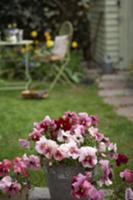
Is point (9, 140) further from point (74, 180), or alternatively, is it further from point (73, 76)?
point (73, 76)

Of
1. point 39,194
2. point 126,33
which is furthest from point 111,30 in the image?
point 39,194

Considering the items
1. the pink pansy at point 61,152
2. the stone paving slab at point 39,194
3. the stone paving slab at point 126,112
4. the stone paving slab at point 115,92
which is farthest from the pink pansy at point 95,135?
the stone paving slab at point 115,92

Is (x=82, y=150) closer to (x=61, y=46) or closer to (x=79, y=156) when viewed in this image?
(x=79, y=156)

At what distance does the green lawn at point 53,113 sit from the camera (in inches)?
185

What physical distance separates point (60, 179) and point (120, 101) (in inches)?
149

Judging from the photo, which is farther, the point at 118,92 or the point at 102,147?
the point at 118,92

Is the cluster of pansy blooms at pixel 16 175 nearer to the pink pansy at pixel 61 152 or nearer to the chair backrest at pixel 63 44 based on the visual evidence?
the pink pansy at pixel 61 152

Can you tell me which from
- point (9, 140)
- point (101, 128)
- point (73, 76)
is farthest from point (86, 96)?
point (9, 140)

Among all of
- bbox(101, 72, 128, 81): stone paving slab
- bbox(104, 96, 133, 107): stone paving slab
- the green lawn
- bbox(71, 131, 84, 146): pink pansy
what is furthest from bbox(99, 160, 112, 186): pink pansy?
bbox(101, 72, 128, 81): stone paving slab

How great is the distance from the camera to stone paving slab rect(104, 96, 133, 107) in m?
6.46

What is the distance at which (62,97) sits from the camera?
22.9ft

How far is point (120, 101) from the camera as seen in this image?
6617 millimetres

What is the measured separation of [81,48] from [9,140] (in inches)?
235

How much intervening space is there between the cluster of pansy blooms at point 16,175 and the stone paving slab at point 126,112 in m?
2.86
